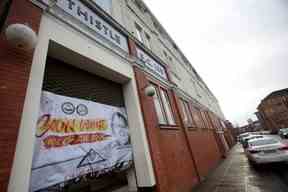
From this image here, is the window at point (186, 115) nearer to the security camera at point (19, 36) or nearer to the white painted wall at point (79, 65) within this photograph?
the white painted wall at point (79, 65)

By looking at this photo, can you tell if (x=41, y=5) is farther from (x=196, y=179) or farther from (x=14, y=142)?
(x=196, y=179)

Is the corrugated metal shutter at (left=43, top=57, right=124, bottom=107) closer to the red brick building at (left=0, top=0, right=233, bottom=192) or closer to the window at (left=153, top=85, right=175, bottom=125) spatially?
the red brick building at (left=0, top=0, right=233, bottom=192)

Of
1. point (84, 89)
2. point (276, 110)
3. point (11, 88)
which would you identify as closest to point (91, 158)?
point (84, 89)

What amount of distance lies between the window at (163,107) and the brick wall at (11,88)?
14.4 ft

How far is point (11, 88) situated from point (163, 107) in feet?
16.8

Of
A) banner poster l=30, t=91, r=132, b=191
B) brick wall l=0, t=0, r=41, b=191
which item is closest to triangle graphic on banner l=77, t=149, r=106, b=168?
banner poster l=30, t=91, r=132, b=191

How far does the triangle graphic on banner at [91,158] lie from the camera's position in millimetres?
2702

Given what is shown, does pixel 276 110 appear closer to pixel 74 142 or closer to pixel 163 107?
pixel 163 107

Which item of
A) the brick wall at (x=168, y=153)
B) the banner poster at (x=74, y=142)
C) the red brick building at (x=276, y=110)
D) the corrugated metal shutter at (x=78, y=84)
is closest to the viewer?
the banner poster at (x=74, y=142)

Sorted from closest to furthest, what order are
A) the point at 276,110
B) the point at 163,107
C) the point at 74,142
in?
the point at 74,142
the point at 163,107
the point at 276,110

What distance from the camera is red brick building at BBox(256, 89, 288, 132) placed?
4003cm

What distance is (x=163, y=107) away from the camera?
20.5 ft

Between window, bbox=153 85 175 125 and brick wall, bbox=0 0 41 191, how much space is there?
438cm

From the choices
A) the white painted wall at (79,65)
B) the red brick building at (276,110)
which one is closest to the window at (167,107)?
the white painted wall at (79,65)
